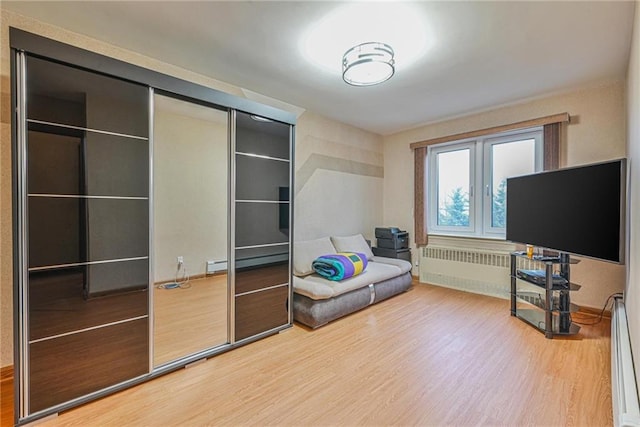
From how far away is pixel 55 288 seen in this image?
5.50ft

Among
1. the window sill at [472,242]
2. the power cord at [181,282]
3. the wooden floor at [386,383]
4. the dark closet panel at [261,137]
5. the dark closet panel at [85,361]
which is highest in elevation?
the dark closet panel at [261,137]

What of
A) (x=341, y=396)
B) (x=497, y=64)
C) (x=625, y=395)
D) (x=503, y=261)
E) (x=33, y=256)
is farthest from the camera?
(x=503, y=261)

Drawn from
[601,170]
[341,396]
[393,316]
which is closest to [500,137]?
[601,170]

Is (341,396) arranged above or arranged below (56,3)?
below

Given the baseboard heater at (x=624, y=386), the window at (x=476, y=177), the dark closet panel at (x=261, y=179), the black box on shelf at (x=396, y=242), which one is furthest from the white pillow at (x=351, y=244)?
the baseboard heater at (x=624, y=386)

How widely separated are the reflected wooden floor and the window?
3.56 m

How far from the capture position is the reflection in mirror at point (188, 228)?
2.20 m

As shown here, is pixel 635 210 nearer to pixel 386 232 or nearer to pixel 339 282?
pixel 339 282

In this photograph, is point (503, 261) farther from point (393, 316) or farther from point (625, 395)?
point (625, 395)

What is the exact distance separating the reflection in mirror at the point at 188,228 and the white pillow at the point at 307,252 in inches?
39.7

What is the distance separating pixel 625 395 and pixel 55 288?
3.05 meters

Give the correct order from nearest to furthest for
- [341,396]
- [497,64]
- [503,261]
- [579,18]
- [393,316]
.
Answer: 1. [341,396]
2. [579,18]
3. [497,64]
4. [393,316]
5. [503,261]

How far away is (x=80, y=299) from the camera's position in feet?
5.84

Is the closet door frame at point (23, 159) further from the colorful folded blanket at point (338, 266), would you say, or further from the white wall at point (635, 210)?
the white wall at point (635, 210)
